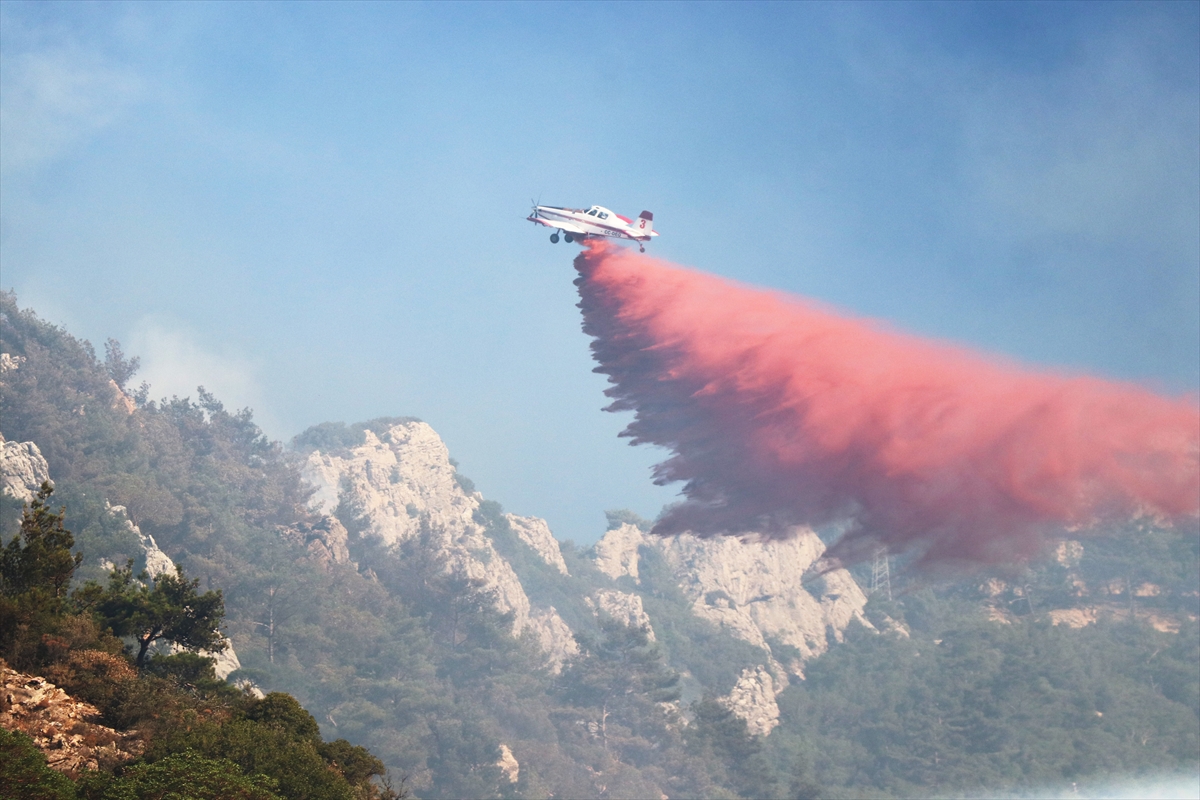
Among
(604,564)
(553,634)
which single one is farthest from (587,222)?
(604,564)

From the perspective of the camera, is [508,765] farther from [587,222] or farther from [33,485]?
[587,222]

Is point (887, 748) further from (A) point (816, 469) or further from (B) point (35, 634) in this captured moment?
(B) point (35, 634)

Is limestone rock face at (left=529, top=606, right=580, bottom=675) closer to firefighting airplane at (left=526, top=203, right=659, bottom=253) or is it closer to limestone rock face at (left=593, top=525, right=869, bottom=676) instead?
limestone rock face at (left=593, top=525, right=869, bottom=676)

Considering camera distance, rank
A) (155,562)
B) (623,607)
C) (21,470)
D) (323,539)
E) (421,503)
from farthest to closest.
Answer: (421,503) → (623,607) → (323,539) → (155,562) → (21,470)

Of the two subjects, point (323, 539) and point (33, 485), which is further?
point (323, 539)

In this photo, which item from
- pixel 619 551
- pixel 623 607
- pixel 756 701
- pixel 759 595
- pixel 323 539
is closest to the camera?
pixel 323 539

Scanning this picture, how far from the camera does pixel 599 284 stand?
178 feet

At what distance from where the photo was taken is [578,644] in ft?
414

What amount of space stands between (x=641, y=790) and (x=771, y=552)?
6654 cm

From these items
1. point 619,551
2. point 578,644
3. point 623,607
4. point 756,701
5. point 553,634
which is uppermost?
point 619,551

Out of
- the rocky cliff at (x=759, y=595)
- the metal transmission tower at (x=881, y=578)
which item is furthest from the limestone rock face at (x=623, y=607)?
the metal transmission tower at (x=881, y=578)

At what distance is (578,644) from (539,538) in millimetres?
55946

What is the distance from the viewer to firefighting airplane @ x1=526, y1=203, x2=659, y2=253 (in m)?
56.1

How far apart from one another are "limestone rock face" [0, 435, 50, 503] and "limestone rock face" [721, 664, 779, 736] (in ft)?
253
